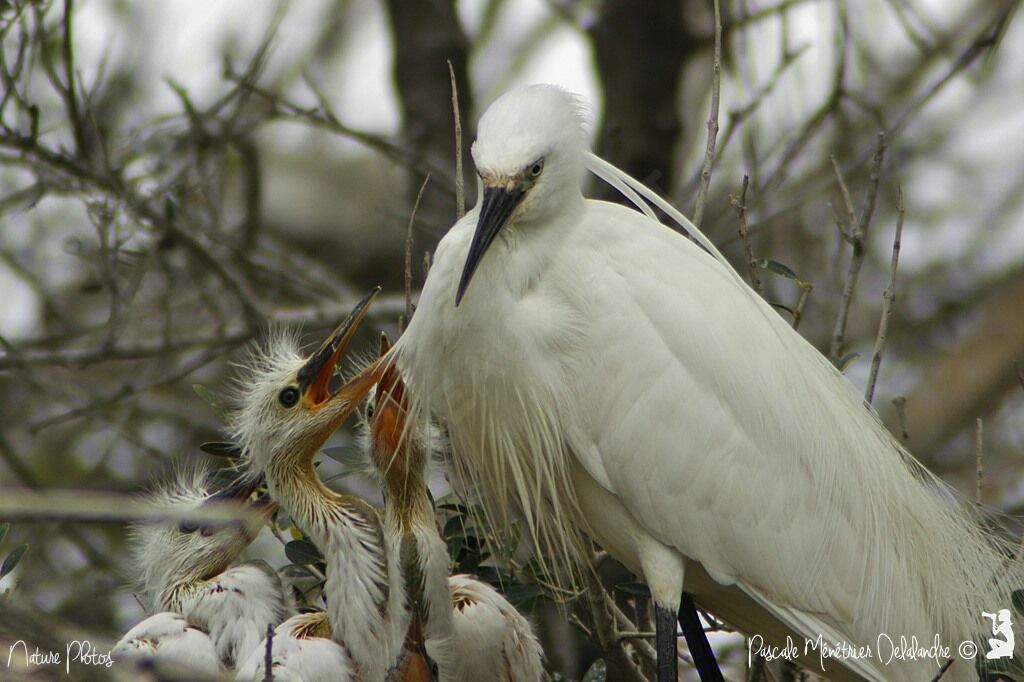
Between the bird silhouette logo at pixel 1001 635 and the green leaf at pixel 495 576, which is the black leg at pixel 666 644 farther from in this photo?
the bird silhouette logo at pixel 1001 635

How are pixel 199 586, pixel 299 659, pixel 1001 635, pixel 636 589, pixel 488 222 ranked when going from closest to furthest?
pixel 488 222
pixel 299 659
pixel 1001 635
pixel 636 589
pixel 199 586

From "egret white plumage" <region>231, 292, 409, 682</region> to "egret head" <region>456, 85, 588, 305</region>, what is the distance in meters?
0.50

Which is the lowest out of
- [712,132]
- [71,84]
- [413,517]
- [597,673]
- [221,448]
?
[597,673]

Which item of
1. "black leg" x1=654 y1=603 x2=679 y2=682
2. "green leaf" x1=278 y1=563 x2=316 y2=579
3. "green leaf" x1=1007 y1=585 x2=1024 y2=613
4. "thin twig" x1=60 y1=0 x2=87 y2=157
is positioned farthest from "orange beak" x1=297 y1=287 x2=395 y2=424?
"green leaf" x1=1007 y1=585 x2=1024 y2=613

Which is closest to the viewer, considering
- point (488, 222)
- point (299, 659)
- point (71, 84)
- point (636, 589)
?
point (488, 222)

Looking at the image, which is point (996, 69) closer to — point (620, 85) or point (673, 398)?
point (620, 85)

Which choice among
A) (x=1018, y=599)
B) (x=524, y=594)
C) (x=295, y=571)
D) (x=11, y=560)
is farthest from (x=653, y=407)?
(x=11, y=560)

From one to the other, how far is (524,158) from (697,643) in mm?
1257

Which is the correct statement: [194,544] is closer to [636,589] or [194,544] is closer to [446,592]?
[446,592]

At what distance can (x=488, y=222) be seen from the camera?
2.55 meters

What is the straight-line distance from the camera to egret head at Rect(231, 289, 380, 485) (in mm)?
3184

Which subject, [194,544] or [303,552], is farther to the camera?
[194,544]

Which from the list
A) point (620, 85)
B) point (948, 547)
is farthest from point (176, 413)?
point (948, 547)

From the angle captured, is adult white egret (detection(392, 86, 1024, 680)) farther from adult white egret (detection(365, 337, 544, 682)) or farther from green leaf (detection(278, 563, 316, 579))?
green leaf (detection(278, 563, 316, 579))
